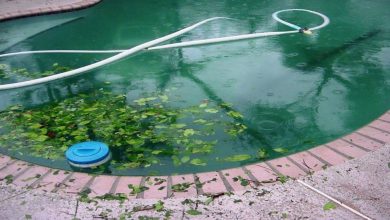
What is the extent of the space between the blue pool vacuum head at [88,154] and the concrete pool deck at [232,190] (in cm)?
16

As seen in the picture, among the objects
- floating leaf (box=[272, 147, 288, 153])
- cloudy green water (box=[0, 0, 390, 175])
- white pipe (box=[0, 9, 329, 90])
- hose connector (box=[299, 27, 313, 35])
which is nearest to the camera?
floating leaf (box=[272, 147, 288, 153])

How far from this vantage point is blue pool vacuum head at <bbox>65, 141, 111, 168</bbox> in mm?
3002

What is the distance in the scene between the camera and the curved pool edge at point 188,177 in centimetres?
266

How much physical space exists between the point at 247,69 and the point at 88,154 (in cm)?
285

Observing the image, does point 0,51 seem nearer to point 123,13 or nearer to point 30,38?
point 30,38

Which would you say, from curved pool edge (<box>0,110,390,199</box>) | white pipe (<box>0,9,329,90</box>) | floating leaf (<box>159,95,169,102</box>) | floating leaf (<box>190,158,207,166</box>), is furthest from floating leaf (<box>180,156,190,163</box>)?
white pipe (<box>0,9,329,90</box>)

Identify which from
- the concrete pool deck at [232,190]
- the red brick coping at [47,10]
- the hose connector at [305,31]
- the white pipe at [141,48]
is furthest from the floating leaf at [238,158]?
the red brick coping at [47,10]

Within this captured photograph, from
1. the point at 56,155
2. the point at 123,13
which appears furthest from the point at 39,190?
the point at 123,13

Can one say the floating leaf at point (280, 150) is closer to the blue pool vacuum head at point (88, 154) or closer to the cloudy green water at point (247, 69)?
the cloudy green water at point (247, 69)

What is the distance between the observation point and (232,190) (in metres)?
2.65

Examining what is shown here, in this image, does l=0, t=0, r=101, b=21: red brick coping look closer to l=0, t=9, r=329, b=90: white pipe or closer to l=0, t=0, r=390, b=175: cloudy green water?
l=0, t=0, r=390, b=175: cloudy green water

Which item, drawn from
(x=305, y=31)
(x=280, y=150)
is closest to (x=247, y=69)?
(x=305, y=31)

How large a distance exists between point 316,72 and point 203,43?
6.05 ft

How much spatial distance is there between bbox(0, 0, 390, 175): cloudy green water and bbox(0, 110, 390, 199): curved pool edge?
0.16 m
